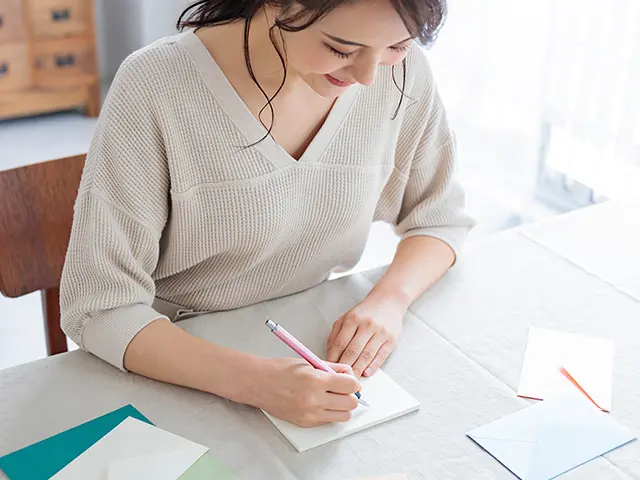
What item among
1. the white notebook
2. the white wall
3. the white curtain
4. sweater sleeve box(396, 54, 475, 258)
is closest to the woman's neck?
sweater sleeve box(396, 54, 475, 258)

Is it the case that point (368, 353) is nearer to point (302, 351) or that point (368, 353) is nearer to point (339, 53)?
point (302, 351)

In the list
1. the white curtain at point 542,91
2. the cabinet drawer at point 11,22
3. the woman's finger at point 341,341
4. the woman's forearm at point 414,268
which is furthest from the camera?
the cabinet drawer at point 11,22

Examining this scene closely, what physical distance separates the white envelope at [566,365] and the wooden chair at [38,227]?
737mm

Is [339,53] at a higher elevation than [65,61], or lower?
higher

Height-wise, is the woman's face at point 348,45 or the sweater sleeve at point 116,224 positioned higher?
the woman's face at point 348,45

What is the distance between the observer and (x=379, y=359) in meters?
1.07

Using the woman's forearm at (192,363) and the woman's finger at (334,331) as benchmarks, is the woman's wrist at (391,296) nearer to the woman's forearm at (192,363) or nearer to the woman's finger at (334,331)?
the woman's finger at (334,331)

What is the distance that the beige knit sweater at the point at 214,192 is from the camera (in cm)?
104

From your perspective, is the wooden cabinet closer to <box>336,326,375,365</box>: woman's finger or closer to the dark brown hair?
the dark brown hair

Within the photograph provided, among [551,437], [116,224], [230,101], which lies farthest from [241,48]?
[551,437]

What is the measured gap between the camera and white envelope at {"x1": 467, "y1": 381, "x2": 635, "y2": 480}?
912mm

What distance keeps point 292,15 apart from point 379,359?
44 cm

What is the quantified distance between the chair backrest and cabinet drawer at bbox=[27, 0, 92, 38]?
238 cm

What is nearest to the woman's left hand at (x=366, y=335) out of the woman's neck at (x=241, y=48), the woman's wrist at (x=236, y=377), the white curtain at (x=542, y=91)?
the woman's wrist at (x=236, y=377)
